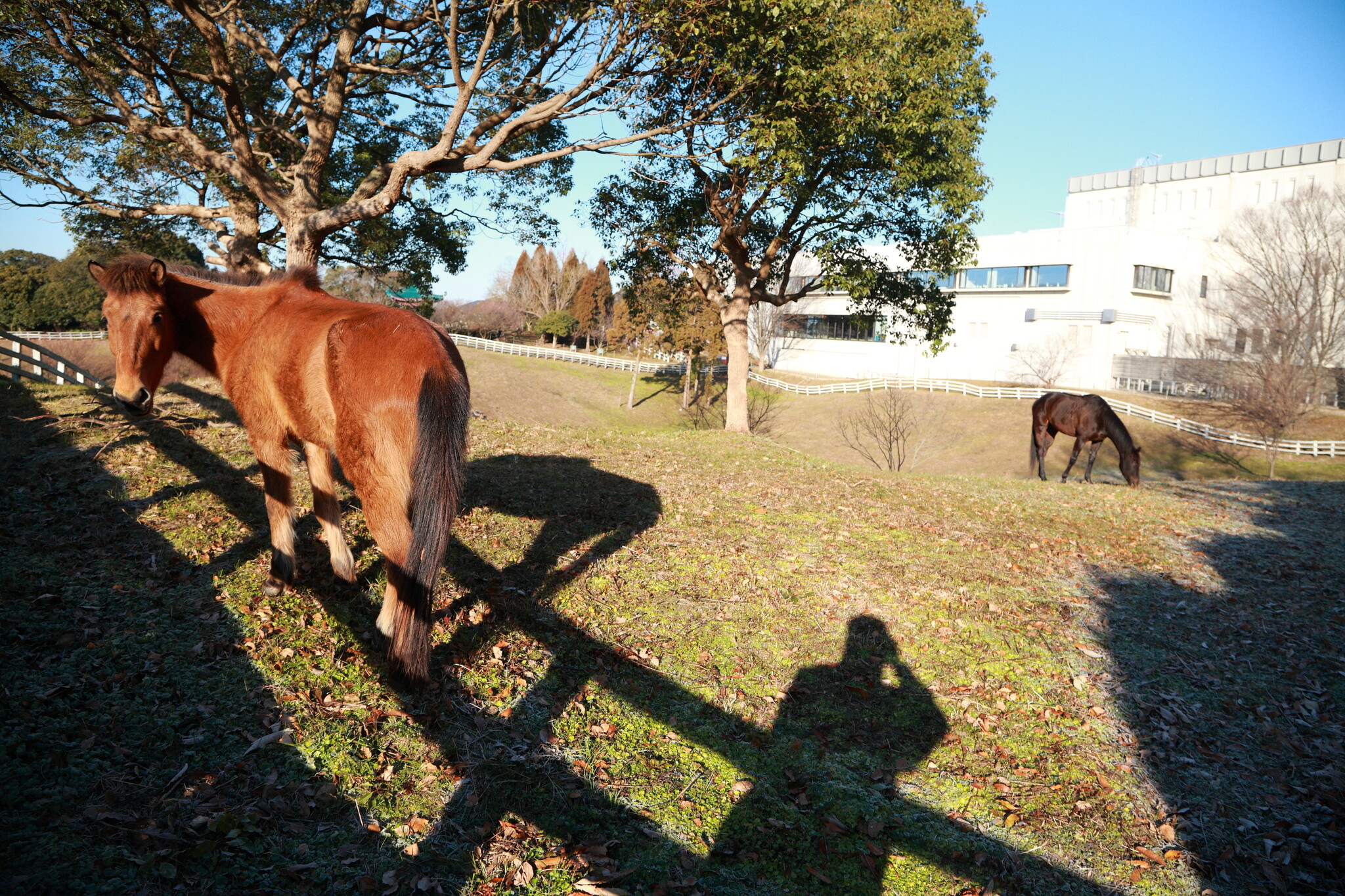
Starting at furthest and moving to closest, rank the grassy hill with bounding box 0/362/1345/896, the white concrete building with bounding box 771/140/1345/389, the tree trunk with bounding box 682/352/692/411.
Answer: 1. the white concrete building with bounding box 771/140/1345/389
2. the tree trunk with bounding box 682/352/692/411
3. the grassy hill with bounding box 0/362/1345/896

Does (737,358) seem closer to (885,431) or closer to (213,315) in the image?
(213,315)

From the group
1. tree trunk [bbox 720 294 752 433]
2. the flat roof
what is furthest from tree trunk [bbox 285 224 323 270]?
the flat roof

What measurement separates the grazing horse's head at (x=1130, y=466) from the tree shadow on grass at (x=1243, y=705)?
552cm

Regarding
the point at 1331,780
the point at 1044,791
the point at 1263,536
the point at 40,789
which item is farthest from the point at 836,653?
the point at 1263,536

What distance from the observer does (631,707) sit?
4.65 metres

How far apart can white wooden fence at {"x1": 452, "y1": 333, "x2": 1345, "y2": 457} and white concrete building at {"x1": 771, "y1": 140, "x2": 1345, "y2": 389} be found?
4060 mm

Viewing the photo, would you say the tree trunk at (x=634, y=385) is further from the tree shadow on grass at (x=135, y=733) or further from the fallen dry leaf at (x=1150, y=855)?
the fallen dry leaf at (x=1150, y=855)

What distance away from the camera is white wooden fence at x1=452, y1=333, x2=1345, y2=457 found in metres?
31.7

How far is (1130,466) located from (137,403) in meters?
16.9

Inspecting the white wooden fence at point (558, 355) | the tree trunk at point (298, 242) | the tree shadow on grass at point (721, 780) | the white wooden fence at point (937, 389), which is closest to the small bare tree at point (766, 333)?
the white wooden fence at point (937, 389)

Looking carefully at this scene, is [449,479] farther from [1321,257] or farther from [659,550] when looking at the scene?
[1321,257]

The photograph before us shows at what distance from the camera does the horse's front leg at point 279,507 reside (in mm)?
5160

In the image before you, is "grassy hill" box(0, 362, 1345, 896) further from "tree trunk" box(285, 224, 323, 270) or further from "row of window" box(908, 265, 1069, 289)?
"row of window" box(908, 265, 1069, 289)

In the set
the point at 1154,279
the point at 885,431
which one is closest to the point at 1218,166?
the point at 1154,279
